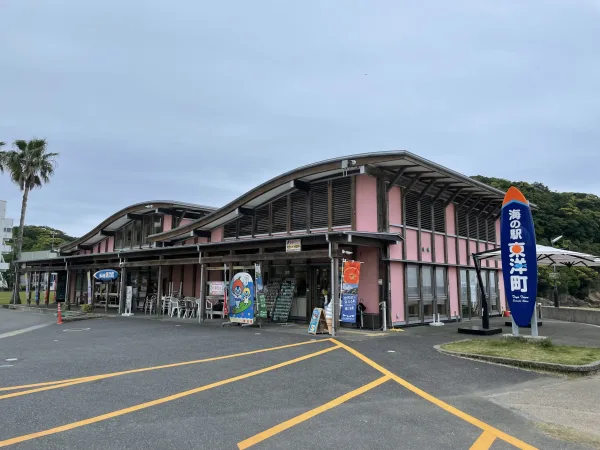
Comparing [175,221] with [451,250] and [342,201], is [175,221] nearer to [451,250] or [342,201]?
[342,201]

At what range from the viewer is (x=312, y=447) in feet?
13.1

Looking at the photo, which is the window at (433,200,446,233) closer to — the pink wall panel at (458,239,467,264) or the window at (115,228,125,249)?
the pink wall panel at (458,239,467,264)

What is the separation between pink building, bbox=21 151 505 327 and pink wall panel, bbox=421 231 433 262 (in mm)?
40

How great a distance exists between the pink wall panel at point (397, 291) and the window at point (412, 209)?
1.93m

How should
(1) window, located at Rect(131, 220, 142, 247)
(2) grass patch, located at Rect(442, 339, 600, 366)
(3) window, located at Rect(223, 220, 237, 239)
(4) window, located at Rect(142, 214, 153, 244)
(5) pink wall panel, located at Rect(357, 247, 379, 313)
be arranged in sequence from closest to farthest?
(2) grass patch, located at Rect(442, 339, 600, 366)
(5) pink wall panel, located at Rect(357, 247, 379, 313)
(3) window, located at Rect(223, 220, 237, 239)
(4) window, located at Rect(142, 214, 153, 244)
(1) window, located at Rect(131, 220, 142, 247)

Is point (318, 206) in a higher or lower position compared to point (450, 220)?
higher

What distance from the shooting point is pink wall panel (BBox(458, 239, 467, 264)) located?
1807cm

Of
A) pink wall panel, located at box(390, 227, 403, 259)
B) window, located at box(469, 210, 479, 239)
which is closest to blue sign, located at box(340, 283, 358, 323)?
pink wall panel, located at box(390, 227, 403, 259)

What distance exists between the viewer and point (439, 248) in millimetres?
16969

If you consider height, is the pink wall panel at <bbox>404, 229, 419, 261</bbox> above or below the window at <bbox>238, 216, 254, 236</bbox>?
below

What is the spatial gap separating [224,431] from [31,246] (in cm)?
8661

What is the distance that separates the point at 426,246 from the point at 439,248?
105 cm

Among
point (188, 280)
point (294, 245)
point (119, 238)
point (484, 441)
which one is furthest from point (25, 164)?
point (484, 441)

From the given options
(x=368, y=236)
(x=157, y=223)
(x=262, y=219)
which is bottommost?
(x=368, y=236)
